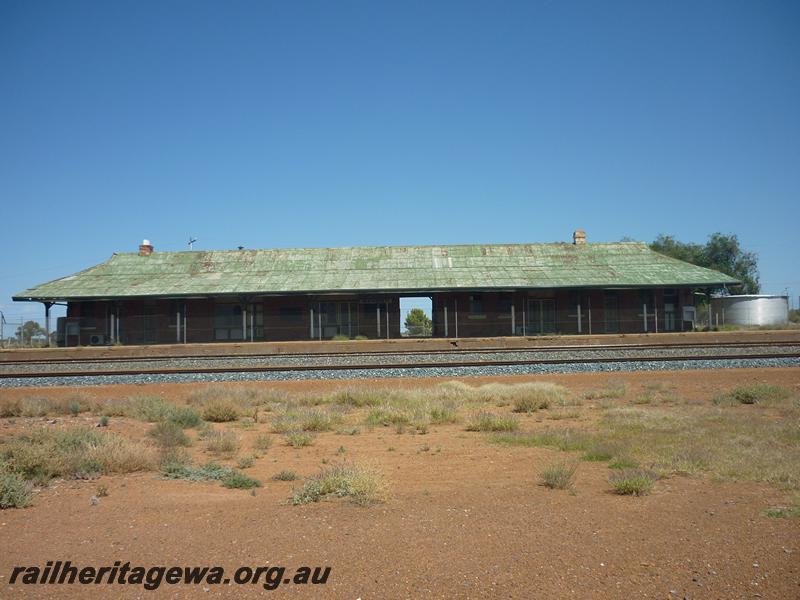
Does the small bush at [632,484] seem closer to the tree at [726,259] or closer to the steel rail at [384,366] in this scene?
the steel rail at [384,366]

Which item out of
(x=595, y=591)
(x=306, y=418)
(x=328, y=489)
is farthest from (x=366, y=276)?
(x=595, y=591)

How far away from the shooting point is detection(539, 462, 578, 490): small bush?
25.0 feet

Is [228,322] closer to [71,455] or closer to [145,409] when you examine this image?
[145,409]

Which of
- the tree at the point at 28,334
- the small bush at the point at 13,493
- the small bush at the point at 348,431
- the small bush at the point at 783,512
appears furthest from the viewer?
the tree at the point at 28,334

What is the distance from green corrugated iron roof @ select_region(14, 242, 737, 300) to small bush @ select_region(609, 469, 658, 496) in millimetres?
24004

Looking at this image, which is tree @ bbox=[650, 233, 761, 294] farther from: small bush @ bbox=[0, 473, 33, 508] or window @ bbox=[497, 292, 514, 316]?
small bush @ bbox=[0, 473, 33, 508]

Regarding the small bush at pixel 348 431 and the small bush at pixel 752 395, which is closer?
the small bush at pixel 348 431

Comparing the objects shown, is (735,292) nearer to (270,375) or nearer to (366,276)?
(366,276)

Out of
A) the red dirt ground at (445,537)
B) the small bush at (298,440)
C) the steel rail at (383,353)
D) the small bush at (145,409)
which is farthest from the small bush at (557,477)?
the steel rail at (383,353)

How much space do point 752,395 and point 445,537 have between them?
11760mm

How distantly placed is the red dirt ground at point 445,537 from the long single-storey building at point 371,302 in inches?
931

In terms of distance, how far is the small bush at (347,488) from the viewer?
23.2 feet

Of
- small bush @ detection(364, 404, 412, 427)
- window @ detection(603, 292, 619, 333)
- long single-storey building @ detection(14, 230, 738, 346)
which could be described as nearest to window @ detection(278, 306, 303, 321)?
long single-storey building @ detection(14, 230, 738, 346)

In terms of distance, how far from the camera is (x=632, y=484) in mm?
7324
